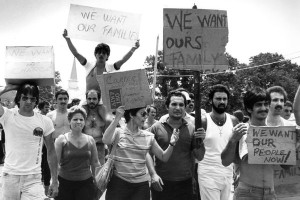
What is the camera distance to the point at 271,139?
4090 mm

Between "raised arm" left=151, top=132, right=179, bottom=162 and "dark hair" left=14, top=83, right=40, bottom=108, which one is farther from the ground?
"dark hair" left=14, top=83, right=40, bottom=108

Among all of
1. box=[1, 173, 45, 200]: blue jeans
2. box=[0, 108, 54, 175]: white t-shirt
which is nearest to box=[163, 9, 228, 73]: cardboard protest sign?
box=[0, 108, 54, 175]: white t-shirt

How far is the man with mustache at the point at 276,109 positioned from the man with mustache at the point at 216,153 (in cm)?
69

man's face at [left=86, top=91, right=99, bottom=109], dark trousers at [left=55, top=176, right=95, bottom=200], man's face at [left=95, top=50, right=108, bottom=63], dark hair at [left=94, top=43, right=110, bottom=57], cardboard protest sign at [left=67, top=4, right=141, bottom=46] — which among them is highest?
cardboard protest sign at [left=67, top=4, right=141, bottom=46]

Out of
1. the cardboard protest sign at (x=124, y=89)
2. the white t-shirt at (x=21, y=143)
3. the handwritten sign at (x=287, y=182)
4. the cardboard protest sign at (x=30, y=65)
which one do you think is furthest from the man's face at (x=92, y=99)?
the handwritten sign at (x=287, y=182)

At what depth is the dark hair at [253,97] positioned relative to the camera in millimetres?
4156

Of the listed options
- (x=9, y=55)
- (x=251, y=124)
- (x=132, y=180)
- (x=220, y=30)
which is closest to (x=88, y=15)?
(x=9, y=55)

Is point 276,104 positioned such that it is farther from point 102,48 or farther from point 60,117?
point 60,117

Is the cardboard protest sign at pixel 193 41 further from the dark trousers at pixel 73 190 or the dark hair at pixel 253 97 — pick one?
the dark trousers at pixel 73 190

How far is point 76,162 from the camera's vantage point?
220 inches

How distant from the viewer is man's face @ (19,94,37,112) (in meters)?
5.03

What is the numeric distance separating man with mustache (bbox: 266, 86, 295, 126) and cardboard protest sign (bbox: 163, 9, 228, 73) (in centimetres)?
71

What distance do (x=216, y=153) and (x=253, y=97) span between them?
1.63 metres

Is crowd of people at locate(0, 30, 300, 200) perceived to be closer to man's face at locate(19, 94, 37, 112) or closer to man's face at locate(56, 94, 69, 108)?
man's face at locate(19, 94, 37, 112)
